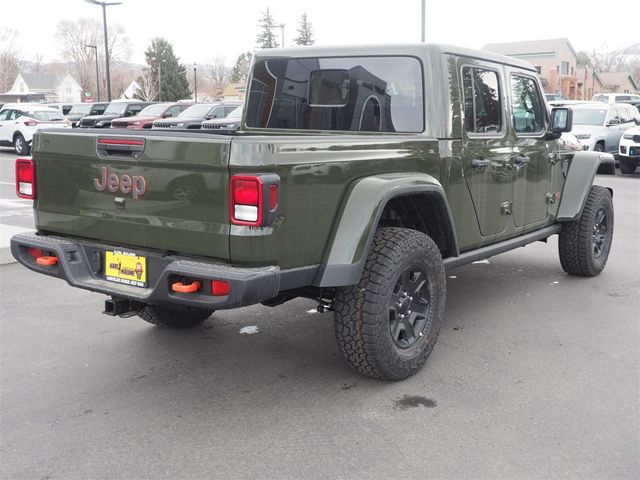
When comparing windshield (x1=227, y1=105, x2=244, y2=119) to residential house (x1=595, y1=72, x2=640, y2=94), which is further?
residential house (x1=595, y1=72, x2=640, y2=94)

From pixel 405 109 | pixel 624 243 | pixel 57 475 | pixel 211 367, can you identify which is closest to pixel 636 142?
pixel 624 243

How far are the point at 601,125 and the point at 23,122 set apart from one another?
55.4 feet

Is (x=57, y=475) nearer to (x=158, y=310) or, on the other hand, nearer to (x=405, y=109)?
(x=158, y=310)

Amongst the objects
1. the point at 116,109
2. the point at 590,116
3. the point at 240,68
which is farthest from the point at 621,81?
the point at 590,116

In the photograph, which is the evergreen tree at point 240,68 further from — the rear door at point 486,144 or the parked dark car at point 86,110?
the rear door at point 486,144

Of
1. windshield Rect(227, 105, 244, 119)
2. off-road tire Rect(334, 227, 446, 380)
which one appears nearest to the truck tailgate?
off-road tire Rect(334, 227, 446, 380)

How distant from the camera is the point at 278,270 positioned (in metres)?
3.28

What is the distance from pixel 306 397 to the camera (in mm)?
3762

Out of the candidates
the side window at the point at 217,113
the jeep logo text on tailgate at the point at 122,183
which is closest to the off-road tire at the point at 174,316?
the jeep logo text on tailgate at the point at 122,183

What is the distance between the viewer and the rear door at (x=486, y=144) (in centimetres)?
454

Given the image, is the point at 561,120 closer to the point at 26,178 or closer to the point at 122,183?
the point at 122,183

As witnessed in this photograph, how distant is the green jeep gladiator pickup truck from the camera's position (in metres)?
3.22

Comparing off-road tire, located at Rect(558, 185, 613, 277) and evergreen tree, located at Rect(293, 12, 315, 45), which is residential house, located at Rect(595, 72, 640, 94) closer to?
evergreen tree, located at Rect(293, 12, 315, 45)

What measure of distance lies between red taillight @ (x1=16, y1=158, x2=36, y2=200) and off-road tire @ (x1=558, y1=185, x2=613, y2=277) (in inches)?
174
